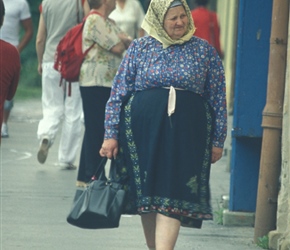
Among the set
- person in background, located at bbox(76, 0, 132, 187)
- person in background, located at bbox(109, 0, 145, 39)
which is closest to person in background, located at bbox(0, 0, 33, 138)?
person in background, located at bbox(109, 0, 145, 39)

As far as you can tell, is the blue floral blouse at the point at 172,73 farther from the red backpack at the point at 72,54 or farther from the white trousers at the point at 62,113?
the white trousers at the point at 62,113

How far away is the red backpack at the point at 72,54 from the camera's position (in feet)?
31.3

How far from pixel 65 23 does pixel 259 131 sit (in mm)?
3261

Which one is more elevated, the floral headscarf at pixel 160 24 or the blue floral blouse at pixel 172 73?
the floral headscarf at pixel 160 24

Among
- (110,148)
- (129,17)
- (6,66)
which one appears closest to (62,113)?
(129,17)

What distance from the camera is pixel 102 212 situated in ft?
20.6

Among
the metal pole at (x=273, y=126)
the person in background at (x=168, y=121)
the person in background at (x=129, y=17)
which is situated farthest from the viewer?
the person in background at (x=129, y=17)

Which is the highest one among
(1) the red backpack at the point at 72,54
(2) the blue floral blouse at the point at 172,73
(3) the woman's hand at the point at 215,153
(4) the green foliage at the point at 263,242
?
(2) the blue floral blouse at the point at 172,73

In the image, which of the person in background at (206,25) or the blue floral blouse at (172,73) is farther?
the person in background at (206,25)

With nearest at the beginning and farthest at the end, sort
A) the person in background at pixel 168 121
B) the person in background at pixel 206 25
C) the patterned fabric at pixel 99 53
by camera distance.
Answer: the person in background at pixel 168 121 → the patterned fabric at pixel 99 53 → the person in background at pixel 206 25

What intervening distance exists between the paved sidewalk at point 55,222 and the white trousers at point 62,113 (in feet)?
0.78

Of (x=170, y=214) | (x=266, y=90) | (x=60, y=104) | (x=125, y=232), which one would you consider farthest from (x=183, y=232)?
(x=60, y=104)

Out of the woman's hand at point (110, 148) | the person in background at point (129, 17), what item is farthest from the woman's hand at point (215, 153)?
the person in background at point (129, 17)

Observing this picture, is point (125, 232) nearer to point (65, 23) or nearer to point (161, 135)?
point (161, 135)
